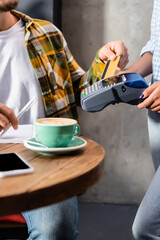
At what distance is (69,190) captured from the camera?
0.66 meters

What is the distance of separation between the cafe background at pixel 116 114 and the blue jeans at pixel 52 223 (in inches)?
50.9

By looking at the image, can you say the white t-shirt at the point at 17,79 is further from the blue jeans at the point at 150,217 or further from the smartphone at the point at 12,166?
the smartphone at the point at 12,166

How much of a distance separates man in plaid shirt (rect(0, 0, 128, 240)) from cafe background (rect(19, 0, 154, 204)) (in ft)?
2.28

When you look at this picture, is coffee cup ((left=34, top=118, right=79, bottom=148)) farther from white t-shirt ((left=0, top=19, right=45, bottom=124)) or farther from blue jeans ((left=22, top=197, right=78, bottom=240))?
white t-shirt ((left=0, top=19, right=45, bottom=124))

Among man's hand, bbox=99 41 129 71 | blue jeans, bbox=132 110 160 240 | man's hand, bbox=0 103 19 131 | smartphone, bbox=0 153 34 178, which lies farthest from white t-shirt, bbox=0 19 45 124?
smartphone, bbox=0 153 34 178

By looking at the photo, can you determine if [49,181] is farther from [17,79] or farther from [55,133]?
[17,79]

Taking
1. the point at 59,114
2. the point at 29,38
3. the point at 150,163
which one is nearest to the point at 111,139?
the point at 150,163

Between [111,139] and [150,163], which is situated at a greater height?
[111,139]

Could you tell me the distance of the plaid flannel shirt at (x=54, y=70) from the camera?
57.9 inches

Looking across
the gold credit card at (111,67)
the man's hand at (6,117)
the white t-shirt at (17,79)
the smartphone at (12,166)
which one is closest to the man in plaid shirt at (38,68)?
the white t-shirt at (17,79)

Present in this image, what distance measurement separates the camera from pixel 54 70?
1.55 metres

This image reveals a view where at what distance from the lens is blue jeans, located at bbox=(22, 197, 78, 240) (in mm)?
1016

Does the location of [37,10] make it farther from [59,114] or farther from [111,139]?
[111,139]

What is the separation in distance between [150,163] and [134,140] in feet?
0.66
